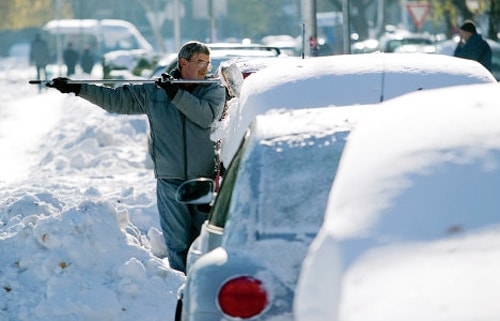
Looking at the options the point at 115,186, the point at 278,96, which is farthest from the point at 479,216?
the point at 115,186

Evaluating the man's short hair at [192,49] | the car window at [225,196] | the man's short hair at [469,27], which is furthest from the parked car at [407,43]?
the car window at [225,196]

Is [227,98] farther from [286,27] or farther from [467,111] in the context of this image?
[286,27]

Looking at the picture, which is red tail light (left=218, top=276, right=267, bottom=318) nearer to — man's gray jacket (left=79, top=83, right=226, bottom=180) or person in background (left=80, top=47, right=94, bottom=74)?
man's gray jacket (left=79, top=83, right=226, bottom=180)

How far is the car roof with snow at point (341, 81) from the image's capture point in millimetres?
8664

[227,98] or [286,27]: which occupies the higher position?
[227,98]

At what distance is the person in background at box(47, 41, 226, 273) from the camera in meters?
9.76

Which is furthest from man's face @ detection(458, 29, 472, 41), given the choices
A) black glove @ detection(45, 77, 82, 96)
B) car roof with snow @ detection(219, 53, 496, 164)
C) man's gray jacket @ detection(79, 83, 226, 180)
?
black glove @ detection(45, 77, 82, 96)

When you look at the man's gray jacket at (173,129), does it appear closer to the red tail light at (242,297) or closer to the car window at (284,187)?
the car window at (284,187)

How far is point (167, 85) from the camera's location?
31.2ft

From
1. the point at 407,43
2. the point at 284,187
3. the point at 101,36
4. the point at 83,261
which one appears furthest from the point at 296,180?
the point at 101,36

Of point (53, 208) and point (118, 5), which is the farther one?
point (118, 5)

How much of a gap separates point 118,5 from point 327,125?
92556mm

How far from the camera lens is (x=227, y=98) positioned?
1072cm

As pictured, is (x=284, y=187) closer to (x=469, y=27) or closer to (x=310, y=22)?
(x=310, y=22)
